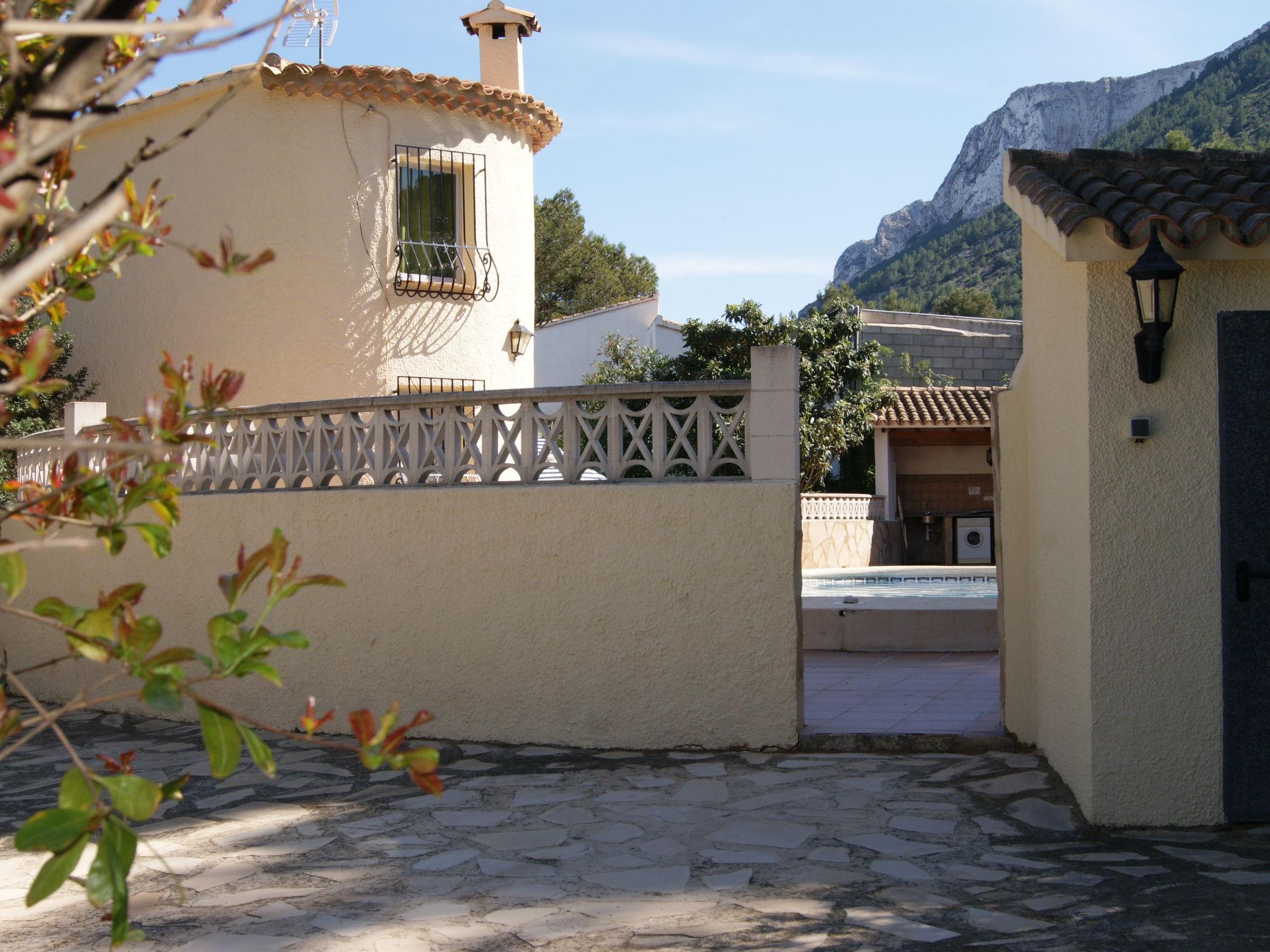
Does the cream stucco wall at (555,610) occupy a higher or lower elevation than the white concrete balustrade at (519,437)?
lower

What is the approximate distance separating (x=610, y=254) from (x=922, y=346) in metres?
15.9

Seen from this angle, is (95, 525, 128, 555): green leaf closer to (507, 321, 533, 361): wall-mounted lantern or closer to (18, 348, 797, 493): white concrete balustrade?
(18, 348, 797, 493): white concrete balustrade

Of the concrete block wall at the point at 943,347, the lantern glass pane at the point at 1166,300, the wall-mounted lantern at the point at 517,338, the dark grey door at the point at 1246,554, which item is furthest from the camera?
the concrete block wall at the point at 943,347

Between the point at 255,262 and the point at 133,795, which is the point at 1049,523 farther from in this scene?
the point at 133,795

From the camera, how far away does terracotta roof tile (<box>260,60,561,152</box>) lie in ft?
45.3

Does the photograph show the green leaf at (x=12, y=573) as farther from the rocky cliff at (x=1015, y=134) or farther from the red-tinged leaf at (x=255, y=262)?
the rocky cliff at (x=1015, y=134)

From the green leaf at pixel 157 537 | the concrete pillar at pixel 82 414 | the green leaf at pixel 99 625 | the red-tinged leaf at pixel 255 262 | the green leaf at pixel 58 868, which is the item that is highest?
the concrete pillar at pixel 82 414

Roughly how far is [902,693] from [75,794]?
7.93 meters

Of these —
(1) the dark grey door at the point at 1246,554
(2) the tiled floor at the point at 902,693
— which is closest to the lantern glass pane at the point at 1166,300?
(1) the dark grey door at the point at 1246,554

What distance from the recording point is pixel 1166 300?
5.39 meters

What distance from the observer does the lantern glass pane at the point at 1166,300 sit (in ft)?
17.6

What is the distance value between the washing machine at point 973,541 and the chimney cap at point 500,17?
14359 millimetres

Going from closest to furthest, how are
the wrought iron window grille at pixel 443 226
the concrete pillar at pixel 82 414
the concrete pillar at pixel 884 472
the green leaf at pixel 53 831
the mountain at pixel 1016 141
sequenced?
the green leaf at pixel 53 831 < the concrete pillar at pixel 82 414 < the wrought iron window grille at pixel 443 226 < the concrete pillar at pixel 884 472 < the mountain at pixel 1016 141

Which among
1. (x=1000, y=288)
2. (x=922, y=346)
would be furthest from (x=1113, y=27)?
(x=1000, y=288)
